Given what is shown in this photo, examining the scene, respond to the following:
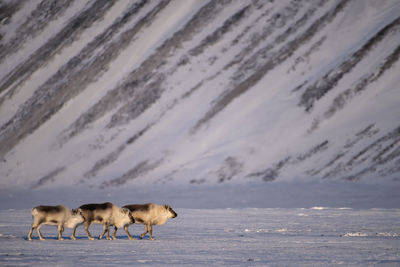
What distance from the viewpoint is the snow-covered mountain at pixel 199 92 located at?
79188mm

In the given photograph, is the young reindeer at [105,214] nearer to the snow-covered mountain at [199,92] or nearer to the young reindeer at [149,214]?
the young reindeer at [149,214]

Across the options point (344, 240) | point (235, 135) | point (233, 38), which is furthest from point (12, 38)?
point (344, 240)

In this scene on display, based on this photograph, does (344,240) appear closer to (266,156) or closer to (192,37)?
(266,156)

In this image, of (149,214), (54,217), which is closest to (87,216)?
(54,217)

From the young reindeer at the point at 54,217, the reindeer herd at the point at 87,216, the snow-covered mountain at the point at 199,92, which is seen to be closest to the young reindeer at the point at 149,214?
the reindeer herd at the point at 87,216

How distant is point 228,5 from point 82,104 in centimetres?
2817

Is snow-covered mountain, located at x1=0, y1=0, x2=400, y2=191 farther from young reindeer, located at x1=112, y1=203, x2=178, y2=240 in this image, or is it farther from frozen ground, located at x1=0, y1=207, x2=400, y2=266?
young reindeer, located at x1=112, y1=203, x2=178, y2=240

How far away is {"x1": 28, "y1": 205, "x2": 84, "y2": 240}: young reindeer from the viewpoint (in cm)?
1820

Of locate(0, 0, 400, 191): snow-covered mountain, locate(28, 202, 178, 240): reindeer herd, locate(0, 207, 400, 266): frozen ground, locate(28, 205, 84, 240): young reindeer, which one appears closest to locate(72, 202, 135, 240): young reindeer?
locate(28, 202, 178, 240): reindeer herd

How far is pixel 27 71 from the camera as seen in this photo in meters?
97.6

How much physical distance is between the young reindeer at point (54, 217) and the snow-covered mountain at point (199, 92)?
57.6m

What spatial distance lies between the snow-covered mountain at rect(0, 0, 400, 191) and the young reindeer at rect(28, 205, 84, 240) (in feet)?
189

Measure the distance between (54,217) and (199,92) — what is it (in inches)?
2901

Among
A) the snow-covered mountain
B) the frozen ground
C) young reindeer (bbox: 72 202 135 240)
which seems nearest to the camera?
the frozen ground
